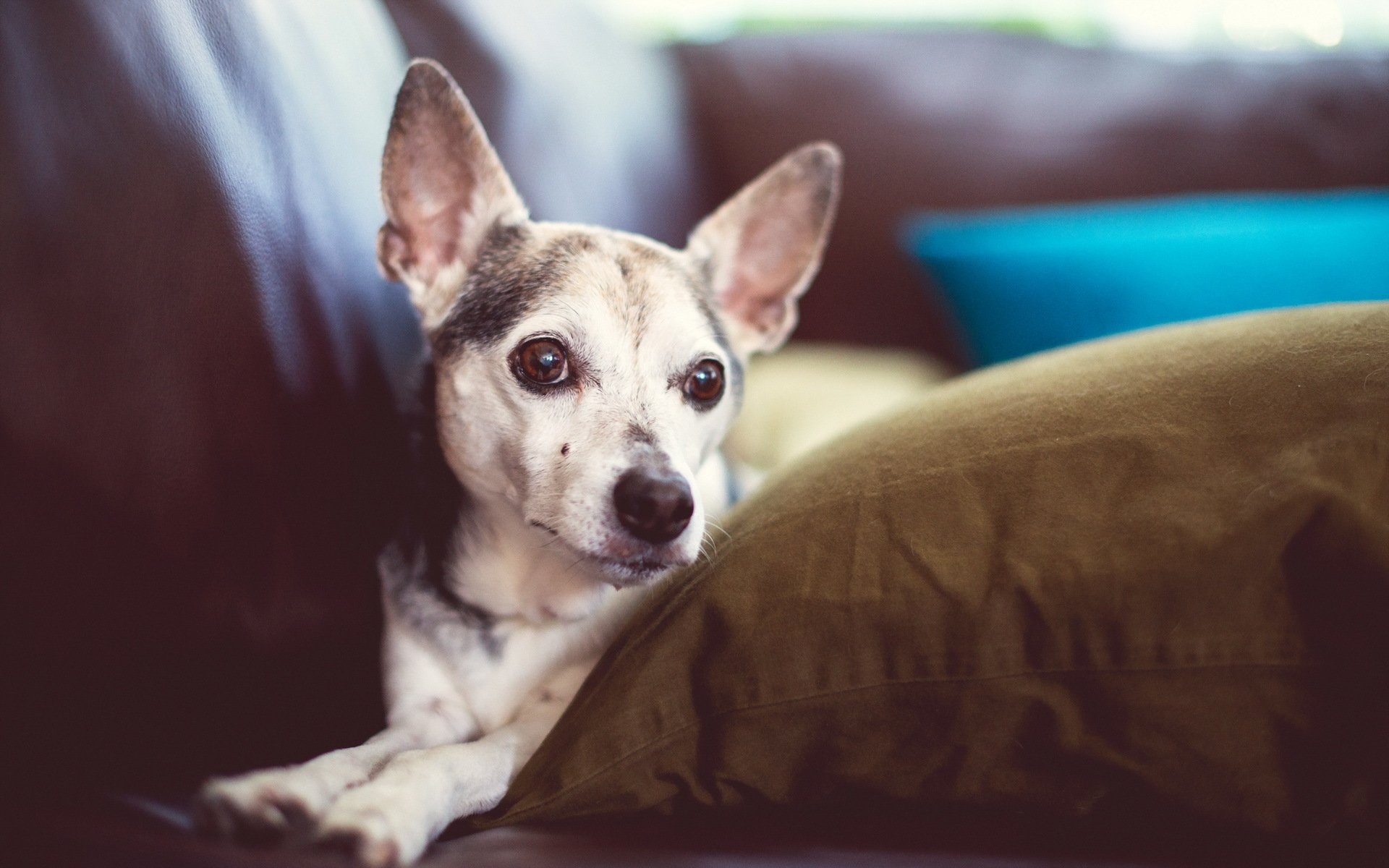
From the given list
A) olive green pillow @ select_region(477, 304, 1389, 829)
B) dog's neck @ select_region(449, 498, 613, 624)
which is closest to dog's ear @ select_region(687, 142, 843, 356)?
dog's neck @ select_region(449, 498, 613, 624)

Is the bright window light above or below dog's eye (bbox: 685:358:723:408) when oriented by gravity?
above

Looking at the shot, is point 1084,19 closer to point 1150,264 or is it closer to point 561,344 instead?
point 1150,264

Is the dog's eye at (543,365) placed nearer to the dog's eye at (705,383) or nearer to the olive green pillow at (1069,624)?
the dog's eye at (705,383)

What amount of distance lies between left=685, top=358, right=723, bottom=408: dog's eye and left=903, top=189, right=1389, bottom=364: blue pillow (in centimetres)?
135

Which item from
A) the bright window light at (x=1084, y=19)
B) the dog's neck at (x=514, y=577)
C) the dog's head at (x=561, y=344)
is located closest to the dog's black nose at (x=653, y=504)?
the dog's head at (x=561, y=344)

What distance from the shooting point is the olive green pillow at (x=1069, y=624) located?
895 mm

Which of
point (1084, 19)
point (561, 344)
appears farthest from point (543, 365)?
point (1084, 19)

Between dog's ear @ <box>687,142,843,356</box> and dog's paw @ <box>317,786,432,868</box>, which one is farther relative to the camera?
dog's ear @ <box>687,142,843,356</box>

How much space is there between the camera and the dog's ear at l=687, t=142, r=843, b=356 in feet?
5.59

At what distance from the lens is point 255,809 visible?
83cm

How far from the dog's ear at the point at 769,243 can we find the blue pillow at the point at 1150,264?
0.98 metres

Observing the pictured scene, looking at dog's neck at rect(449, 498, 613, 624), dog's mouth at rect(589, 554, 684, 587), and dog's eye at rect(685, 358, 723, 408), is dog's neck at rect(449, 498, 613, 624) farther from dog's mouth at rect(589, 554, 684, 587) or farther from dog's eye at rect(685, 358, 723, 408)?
dog's eye at rect(685, 358, 723, 408)

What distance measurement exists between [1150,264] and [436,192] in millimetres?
1859


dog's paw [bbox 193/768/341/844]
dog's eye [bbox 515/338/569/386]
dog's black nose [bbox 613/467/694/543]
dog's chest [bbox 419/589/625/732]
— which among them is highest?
dog's eye [bbox 515/338/569/386]
